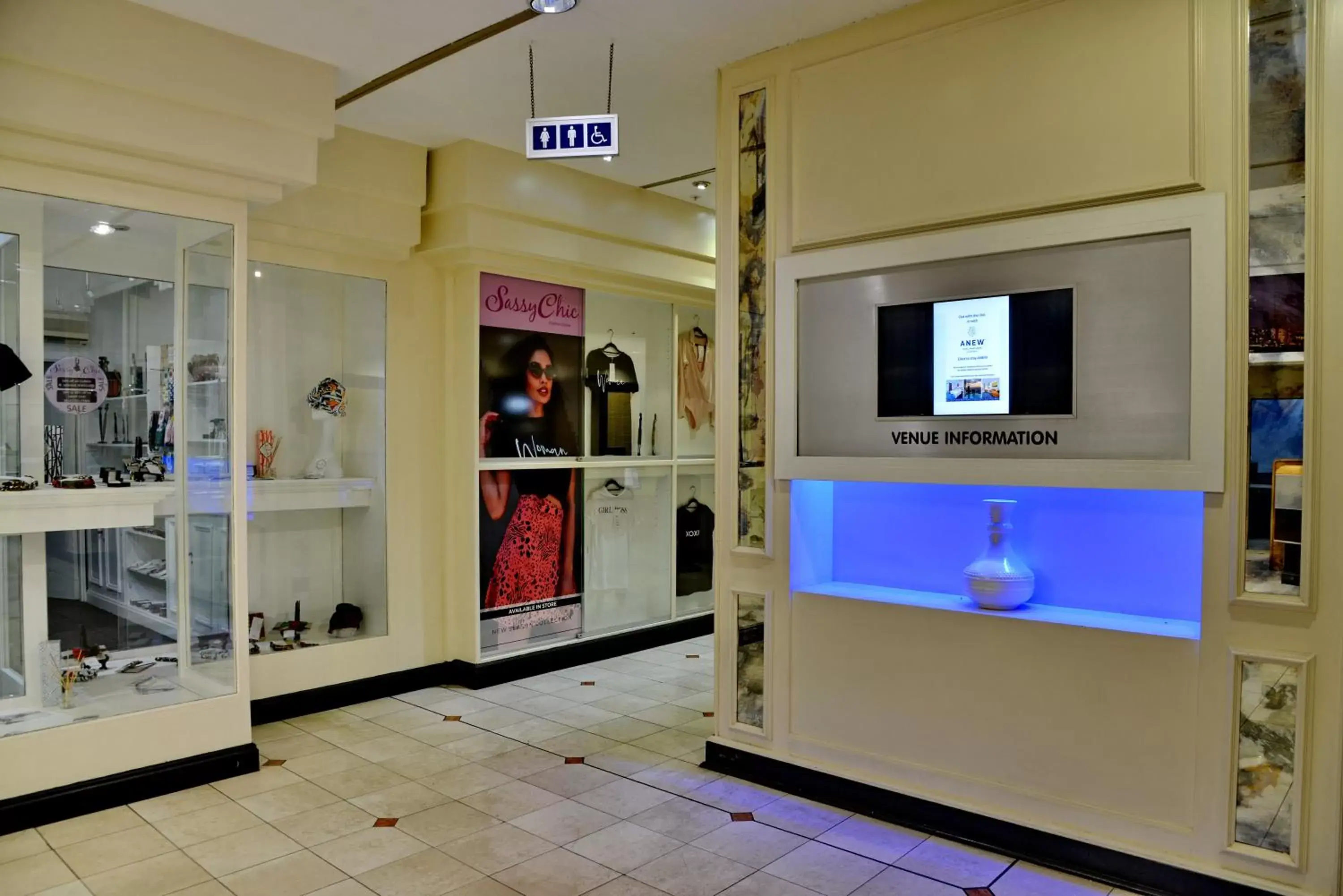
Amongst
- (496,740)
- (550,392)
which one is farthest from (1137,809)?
(550,392)

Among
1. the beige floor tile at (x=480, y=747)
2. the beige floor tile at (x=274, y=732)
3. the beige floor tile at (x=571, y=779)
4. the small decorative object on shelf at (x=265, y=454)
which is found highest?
the small decorative object on shelf at (x=265, y=454)

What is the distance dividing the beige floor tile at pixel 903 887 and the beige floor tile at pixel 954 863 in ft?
0.14

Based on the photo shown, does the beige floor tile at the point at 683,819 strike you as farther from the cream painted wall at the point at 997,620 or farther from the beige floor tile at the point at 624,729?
the beige floor tile at the point at 624,729

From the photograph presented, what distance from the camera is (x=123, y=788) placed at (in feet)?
13.0

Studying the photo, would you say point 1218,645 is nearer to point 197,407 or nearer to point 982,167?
point 982,167

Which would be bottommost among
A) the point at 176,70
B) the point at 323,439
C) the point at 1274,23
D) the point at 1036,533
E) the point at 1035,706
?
the point at 1035,706

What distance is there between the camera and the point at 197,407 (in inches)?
175

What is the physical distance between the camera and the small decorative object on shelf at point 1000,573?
3.57m

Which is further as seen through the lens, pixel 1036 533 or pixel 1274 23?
pixel 1036 533

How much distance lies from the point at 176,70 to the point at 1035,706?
460 cm

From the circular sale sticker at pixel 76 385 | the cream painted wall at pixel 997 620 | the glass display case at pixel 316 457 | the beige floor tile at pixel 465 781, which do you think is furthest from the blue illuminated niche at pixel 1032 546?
the circular sale sticker at pixel 76 385

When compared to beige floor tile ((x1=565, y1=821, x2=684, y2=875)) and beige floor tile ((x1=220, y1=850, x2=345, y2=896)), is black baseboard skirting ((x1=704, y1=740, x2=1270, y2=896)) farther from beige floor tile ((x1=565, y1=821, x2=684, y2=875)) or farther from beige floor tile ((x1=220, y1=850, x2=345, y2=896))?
beige floor tile ((x1=220, y1=850, x2=345, y2=896))

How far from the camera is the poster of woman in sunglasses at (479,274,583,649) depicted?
605 cm

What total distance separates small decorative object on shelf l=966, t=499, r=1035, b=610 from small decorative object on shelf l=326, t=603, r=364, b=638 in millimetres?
3907
